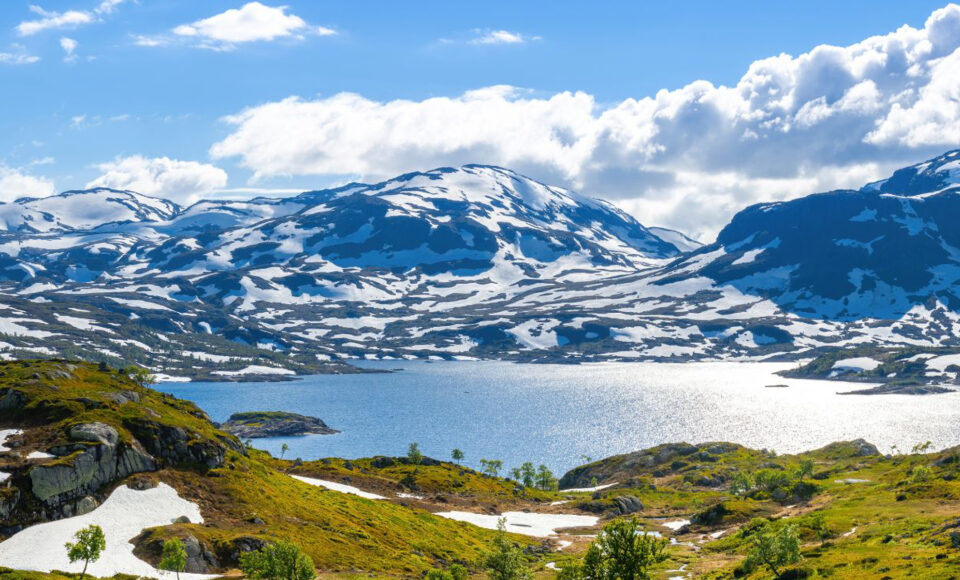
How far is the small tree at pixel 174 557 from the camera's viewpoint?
70.8 meters

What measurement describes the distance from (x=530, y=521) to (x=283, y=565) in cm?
8161

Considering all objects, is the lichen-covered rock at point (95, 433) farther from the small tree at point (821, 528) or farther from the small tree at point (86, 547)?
the small tree at point (821, 528)

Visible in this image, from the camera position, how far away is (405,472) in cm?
17875

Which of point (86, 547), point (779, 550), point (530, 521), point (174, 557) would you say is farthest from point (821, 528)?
point (86, 547)

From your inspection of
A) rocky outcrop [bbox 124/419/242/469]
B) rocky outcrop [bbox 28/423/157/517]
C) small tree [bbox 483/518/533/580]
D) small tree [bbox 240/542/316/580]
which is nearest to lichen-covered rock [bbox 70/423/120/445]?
rocky outcrop [bbox 28/423/157/517]

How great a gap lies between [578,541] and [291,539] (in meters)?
55.7

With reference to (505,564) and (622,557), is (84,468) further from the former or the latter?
(622,557)

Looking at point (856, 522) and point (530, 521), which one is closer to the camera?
point (856, 522)

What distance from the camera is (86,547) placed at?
68500 millimetres

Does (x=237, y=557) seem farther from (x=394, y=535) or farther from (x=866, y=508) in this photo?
(x=866, y=508)

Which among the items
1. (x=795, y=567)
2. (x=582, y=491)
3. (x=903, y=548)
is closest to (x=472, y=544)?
(x=795, y=567)

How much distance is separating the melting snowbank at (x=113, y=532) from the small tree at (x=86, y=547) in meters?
3.95

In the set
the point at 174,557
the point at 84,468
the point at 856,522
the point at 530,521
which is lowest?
the point at 530,521

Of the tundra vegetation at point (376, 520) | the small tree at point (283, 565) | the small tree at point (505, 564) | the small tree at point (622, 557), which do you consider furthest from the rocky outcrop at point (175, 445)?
the small tree at point (622, 557)
